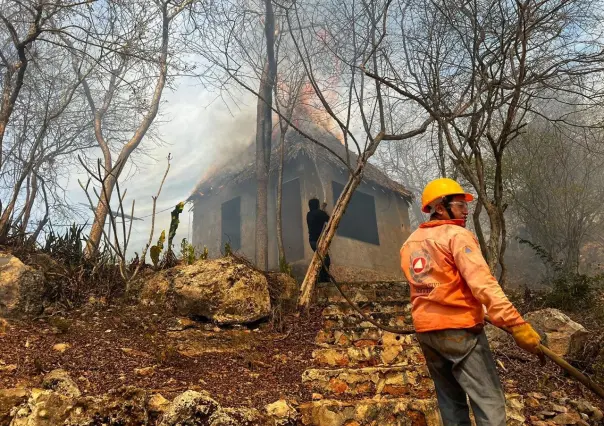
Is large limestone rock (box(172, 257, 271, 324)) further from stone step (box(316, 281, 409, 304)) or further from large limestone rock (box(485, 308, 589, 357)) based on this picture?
large limestone rock (box(485, 308, 589, 357))

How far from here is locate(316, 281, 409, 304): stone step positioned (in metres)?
6.37

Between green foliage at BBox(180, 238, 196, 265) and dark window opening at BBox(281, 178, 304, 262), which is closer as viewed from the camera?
green foliage at BBox(180, 238, 196, 265)

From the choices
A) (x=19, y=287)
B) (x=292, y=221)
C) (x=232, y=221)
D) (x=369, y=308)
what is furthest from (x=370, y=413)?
(x=232, y=221)

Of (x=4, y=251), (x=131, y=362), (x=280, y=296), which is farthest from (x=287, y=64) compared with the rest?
(x=131, y=362)

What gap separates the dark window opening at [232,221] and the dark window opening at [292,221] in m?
2.56

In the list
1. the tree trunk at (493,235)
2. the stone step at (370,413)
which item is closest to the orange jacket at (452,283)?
the stone step at (370,413)

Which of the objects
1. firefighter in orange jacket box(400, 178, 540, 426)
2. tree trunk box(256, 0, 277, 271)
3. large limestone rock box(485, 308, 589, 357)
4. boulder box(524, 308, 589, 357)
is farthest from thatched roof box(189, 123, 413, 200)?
firefighter in orange jacket box(400, 178, 540, 426)

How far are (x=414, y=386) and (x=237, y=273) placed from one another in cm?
277

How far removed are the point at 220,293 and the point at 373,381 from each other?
241cm

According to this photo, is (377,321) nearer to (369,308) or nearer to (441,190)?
(369,308)

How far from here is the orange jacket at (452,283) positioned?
7.07ft

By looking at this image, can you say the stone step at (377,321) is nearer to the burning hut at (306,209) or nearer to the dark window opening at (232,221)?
the burning hut at (306,209)

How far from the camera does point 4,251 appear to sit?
5.12m

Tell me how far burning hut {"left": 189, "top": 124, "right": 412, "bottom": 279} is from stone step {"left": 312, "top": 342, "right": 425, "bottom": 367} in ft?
22.8
